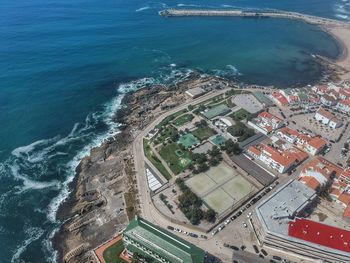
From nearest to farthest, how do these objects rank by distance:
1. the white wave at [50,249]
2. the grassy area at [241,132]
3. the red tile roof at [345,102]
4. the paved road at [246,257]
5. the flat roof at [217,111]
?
1. the paved road at [246,257]
2. the white wave at [50,249]
3. the grassy area at [241,132]
4. the flat roof at [217,111]
5. the red tile roof at [345,102]

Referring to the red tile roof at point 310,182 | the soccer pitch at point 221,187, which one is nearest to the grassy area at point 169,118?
the soccer pitch at point 221,187

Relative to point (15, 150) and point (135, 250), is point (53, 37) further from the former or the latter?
point (135, 250)

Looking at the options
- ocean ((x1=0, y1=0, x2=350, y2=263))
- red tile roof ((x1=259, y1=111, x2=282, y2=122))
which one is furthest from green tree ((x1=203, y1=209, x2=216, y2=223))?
red tile roof ((x1=259, y1=111, x2=282, y2=122))

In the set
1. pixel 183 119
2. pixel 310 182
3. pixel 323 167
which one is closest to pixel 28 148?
pixel 183 119

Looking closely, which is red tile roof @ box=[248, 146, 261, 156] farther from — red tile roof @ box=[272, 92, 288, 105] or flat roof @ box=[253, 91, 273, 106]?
red tile roof @ box=[272, 92, 288, 105]

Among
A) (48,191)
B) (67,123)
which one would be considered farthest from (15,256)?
(67,123)

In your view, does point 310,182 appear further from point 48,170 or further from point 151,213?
point 48,170

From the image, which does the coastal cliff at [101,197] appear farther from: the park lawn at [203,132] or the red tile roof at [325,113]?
the red tile roof at [325,113]
